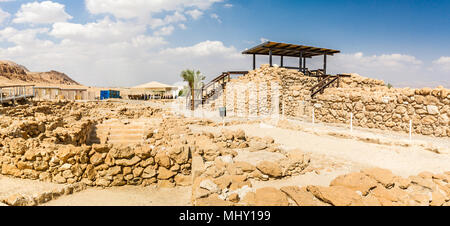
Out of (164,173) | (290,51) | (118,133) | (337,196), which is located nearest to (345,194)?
(337,196)

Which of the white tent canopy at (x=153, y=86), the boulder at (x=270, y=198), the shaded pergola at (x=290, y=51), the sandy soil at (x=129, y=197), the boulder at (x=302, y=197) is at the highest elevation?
the shaded pergola at (x=290, y=51)

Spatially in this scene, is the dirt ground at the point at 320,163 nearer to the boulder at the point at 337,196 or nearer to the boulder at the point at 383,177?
the boulder at the point at 383,177

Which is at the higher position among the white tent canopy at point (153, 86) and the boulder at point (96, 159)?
the white tent canopy at point (153, 86)

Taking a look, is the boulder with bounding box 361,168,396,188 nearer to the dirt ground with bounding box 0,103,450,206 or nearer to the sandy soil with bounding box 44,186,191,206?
the dirt ground with bounding box 0,103,450,206

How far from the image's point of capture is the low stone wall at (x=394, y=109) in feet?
30.9

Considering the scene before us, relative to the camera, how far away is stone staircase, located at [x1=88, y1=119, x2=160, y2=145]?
1095 centimetres

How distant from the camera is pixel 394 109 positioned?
10625 millimetres

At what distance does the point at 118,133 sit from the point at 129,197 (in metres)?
7.60

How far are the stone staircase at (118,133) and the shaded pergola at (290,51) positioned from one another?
32.1 feet

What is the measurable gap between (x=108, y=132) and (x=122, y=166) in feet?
23.4

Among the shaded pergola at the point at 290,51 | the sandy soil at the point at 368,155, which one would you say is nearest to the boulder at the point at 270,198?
the sandy soil at the point at 368,155

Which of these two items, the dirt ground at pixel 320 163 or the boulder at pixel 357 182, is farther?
the dirt ground at pixel 320 163

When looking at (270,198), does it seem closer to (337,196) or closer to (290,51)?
(337,196)
